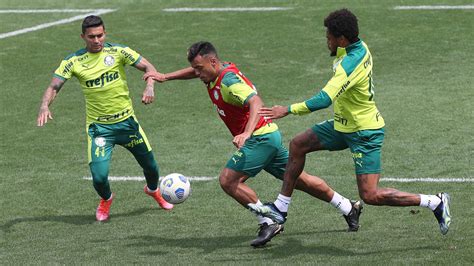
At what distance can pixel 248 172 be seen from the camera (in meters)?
12.8

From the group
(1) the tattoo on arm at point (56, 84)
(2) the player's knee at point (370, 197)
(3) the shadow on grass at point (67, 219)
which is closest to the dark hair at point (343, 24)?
(2) the player's knee at point (370, 197)

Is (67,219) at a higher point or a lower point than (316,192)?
lower

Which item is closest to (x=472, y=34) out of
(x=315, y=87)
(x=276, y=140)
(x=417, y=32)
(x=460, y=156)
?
(x=417, y=32)

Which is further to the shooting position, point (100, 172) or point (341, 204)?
point (100, 172)

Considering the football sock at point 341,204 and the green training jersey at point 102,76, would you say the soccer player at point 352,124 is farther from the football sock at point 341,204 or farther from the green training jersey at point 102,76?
the green training jersey at point 102,76

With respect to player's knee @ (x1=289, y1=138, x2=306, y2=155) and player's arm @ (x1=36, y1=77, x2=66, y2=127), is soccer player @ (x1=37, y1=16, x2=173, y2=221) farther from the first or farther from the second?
player's knee @ (x1=289, y1=138, x2=306, y2=155)

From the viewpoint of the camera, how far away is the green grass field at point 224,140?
12797mm

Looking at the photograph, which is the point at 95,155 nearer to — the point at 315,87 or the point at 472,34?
the point at 315,87

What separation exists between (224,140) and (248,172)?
524 centimetres

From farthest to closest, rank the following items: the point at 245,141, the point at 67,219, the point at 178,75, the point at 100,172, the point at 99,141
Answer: the point at 67,219 < the point at 99,141 < the point at 100,172 < the point at 178,75 < the point at 245,141

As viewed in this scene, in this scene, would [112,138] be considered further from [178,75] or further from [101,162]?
[178,75]

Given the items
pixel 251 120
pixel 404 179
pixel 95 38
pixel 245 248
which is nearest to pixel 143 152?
pixel 95 38

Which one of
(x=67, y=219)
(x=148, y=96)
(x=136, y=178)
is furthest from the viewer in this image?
(x=136, y=178)

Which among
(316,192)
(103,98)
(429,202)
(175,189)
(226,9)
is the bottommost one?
(226,9)
